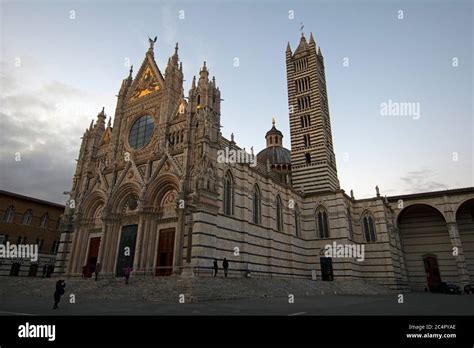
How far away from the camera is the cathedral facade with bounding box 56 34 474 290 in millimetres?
21203

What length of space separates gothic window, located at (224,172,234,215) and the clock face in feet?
26.9

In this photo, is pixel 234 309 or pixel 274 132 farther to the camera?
pixel 274 132

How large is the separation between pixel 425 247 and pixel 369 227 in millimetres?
10121

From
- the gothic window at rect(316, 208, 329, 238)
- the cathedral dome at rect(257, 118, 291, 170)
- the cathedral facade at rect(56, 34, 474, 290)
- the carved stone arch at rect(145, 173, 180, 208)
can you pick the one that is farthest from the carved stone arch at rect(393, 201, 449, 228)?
the carved stone arch at rect(145, 173, 180, 208)

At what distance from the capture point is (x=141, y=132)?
Answer: 2731 centimetres

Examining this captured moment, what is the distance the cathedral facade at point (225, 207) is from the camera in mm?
21203

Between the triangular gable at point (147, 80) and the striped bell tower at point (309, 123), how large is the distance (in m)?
17.4

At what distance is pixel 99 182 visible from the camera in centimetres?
2697

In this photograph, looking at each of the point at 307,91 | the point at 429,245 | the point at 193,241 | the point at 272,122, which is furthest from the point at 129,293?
the point at 272,122

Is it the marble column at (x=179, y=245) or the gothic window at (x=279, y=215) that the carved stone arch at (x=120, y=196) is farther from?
the gothic window at (x=279, y=215)

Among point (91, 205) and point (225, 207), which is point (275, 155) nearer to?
point (225, 207)

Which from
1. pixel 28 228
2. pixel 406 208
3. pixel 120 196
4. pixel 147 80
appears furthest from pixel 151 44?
pixel 406 208
